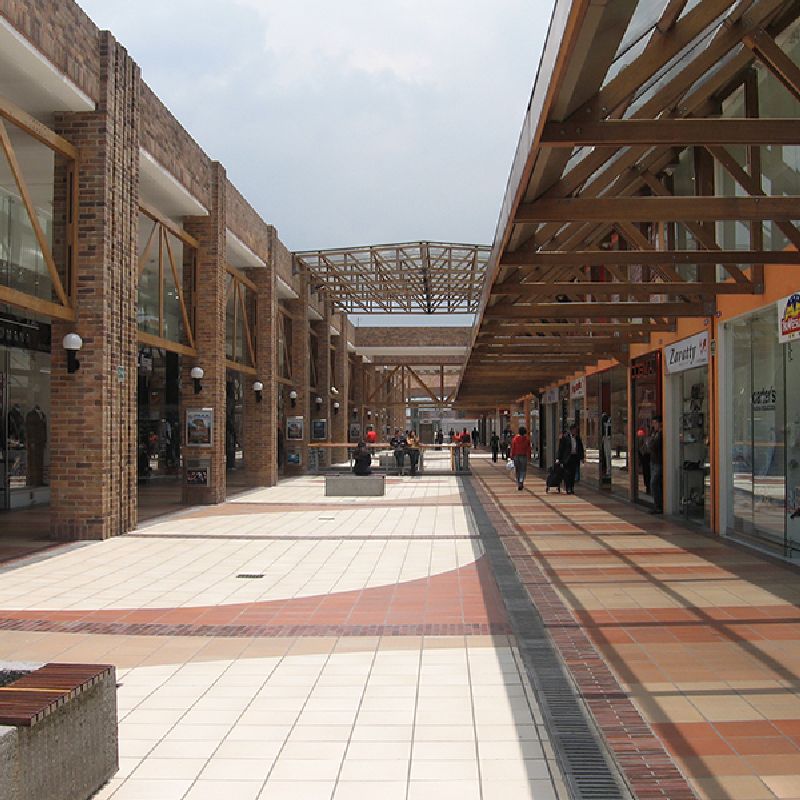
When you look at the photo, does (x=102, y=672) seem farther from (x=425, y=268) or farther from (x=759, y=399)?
(x=425, y=268)

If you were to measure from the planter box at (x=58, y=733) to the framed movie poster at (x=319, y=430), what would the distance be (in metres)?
24.7

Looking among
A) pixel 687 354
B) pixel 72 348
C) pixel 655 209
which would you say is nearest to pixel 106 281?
pixel 72 348

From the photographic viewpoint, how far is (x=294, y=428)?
24.9 metres

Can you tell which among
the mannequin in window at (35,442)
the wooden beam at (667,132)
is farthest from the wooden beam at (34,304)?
the wooden beam at (667,132)

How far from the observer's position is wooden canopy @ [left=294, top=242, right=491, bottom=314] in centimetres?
2348

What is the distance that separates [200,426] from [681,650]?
1146cm

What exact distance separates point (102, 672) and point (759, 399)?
8.00 metres

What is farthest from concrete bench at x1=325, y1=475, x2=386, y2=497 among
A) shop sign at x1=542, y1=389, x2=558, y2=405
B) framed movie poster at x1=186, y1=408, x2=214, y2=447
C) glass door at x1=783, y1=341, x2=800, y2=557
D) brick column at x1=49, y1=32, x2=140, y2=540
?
glass door at x1=783, y1=341, x2=800, y2=557

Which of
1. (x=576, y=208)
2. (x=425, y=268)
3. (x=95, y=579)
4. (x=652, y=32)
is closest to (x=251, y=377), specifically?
(x=425, y=268)

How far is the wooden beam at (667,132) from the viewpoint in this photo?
4.27 meters

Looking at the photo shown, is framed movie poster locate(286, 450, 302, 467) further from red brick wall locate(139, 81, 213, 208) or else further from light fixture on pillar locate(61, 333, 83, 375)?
light fixture on pillar locate(61, 333, 83, 375)

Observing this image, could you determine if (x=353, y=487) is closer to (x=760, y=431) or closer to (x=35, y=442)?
(x=35, y=442)

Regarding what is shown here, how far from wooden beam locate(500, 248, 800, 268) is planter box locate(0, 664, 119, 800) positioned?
5.10 metres

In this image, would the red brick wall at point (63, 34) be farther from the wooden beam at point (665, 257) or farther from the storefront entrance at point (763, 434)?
the storefront entrance at point (763, 434)
